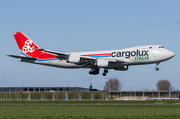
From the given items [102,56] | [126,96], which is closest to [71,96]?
[126,96]

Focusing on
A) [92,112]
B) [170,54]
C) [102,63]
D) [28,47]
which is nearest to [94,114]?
[92,112]

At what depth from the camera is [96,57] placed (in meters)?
73.4

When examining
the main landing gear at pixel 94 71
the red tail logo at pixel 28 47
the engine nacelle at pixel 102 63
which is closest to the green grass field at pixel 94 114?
the engine nacelle at pixel 102 63

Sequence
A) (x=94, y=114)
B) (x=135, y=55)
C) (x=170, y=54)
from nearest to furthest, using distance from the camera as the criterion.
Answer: (x=94, y=114), (x=170, y=54), (x=135, y=55)

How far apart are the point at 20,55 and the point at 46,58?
7.13 metres

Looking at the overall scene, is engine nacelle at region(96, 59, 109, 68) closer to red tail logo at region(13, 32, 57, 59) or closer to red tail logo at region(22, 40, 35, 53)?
red tail logo at region(13, 32, 57, 59)

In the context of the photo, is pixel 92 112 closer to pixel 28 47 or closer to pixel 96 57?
pixel 96 57

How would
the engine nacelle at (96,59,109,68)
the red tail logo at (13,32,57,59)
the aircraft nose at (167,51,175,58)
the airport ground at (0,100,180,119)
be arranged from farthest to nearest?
the red tail logo at (13,32,57,59) < the engine nacelle at (96,59,109,68) < the aircraft nose at (167,51,175,58) < the airport ground at (0,100,180,119)

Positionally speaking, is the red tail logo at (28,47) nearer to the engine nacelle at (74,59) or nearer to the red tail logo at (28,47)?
the red tail logo at (28,47)

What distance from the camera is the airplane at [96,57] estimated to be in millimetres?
66812

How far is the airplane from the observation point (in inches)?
2630

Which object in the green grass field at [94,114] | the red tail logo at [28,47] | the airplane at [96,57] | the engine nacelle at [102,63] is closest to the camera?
the green grass field at [94,114]

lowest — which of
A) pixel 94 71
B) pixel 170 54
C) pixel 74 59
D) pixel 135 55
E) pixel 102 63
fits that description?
pixel 94 71

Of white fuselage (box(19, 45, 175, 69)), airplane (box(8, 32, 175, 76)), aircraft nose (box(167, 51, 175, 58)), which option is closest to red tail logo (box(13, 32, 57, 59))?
airplane (box(8, 32, 175, 76))
